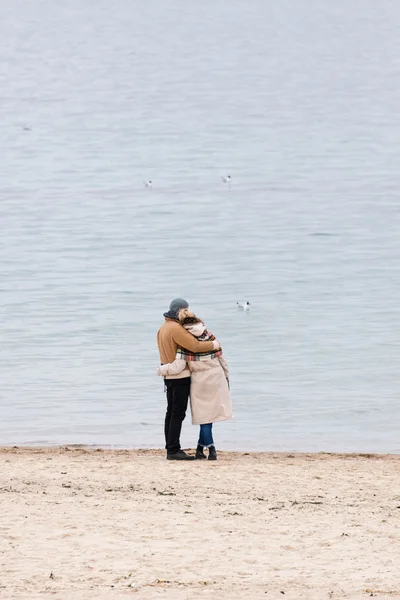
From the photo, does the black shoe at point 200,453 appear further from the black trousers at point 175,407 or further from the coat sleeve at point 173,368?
the coat sleeve at point 173,368

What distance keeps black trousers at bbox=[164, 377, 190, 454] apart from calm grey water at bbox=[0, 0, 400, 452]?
2506 millimetres

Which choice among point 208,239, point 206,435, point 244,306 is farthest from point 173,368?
point 208,239

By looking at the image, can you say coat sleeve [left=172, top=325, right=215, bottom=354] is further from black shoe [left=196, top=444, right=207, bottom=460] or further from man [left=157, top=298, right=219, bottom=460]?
black shoe [left=196, top=444, right=207, bottom=460]

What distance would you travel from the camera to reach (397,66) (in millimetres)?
79188

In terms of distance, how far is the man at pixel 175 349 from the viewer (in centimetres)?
1293

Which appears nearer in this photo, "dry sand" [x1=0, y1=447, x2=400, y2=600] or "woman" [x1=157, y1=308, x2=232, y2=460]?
"dry sand" [x1=0, y1=447, x2=400, y2=600]

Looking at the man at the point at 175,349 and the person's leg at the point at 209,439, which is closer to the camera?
the man at the point at 175,349

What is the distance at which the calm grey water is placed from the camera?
18.5 meters

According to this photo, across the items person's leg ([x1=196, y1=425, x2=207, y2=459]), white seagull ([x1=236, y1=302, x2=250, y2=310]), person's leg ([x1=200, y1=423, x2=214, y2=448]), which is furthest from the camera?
white seagull ([x1=236, y1=302, x2=250, y2=310])

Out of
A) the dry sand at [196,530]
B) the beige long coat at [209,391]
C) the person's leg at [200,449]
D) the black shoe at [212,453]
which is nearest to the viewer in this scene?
the dry sand at [196,530]

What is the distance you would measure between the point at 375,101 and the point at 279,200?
27437mm

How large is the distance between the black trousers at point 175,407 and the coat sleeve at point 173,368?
16 cm

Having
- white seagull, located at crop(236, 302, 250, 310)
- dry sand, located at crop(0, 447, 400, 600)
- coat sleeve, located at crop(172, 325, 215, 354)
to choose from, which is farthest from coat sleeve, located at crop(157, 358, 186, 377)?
white seagull, located at crop(236, 302, 250, 310)

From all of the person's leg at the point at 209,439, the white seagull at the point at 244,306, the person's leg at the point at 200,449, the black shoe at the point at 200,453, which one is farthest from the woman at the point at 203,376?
the white seagull at the point at 244,306
